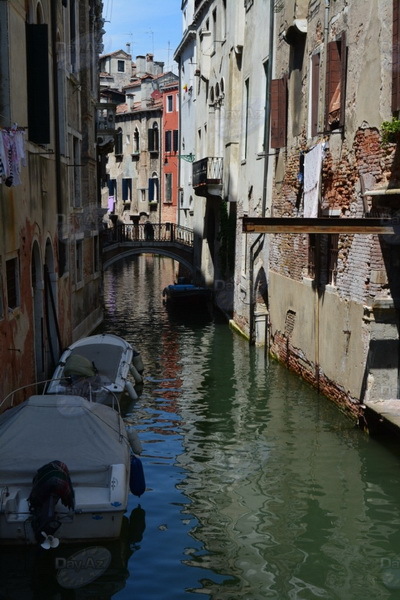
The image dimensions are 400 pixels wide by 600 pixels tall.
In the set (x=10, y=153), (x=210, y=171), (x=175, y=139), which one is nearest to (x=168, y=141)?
(x=175, y=139)

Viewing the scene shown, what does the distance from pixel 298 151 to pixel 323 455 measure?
6.96 m

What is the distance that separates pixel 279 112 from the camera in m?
16.4

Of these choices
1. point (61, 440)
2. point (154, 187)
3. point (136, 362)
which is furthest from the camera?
point (154, 187)

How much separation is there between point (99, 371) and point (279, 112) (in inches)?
265

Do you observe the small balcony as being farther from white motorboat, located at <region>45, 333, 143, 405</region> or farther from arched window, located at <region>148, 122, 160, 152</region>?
arched window, located at <region>148, 122, 160, 152</region>

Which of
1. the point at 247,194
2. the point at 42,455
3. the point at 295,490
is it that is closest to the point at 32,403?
the point at 42,455

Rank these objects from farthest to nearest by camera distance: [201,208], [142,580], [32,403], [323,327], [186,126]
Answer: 1. [186,126]
2. [201,208]
3. [323,327]
4. [32,403]
5. [142,580]

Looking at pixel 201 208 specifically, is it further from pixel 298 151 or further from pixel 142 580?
pixel 142 580

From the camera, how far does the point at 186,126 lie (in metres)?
37.6

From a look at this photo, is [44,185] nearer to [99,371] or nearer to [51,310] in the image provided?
[51,310]

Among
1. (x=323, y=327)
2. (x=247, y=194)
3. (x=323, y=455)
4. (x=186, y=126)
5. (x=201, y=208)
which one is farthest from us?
(x=186, y=126)

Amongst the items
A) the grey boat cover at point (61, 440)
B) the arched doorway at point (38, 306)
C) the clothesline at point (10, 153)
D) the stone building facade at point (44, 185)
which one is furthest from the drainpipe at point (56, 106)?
the grey boat cover at point (61, 440)

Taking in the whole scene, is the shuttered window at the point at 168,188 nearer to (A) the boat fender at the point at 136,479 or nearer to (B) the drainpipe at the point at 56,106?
(B) the drainpipe at the point at 56,106

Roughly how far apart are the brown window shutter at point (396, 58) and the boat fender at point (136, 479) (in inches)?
210
